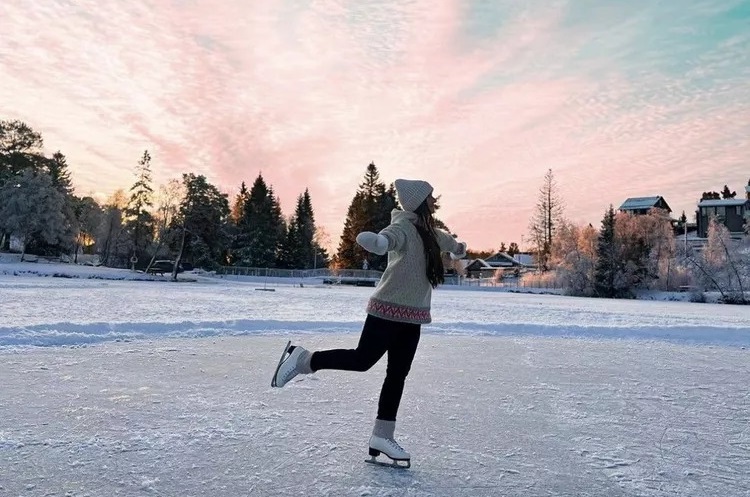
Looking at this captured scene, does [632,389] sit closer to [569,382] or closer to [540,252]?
[569,382]

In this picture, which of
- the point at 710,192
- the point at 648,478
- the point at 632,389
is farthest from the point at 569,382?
the point at 710,192

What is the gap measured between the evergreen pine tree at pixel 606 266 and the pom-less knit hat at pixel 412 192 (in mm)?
46106

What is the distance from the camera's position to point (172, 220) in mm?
52406

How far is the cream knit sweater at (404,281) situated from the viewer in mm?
3227

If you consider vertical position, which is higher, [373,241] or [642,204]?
[642,204]

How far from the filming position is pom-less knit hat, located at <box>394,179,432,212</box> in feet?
10.9

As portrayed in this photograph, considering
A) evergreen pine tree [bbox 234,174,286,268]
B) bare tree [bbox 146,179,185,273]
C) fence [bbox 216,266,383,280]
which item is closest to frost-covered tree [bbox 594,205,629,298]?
fence [bbox 216,266,383,280]

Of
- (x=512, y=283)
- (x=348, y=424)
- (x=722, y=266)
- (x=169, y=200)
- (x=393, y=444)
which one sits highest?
(x=169, y=200)

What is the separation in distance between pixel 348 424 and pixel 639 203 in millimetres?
73615

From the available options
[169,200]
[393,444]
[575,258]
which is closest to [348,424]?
[393,444]

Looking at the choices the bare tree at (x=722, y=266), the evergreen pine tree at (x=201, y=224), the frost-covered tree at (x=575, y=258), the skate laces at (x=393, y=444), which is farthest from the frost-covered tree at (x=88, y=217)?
the skate laces at (x=393, y=444)

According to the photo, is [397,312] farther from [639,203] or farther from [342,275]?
[639,203]

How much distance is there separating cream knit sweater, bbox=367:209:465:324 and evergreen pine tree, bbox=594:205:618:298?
4611cm

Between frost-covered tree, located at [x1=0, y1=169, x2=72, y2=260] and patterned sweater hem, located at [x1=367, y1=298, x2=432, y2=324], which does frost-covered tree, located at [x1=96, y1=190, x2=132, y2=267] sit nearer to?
frost-covered tree, located at [x1=0, y1=169, x2=72, y2=260]
